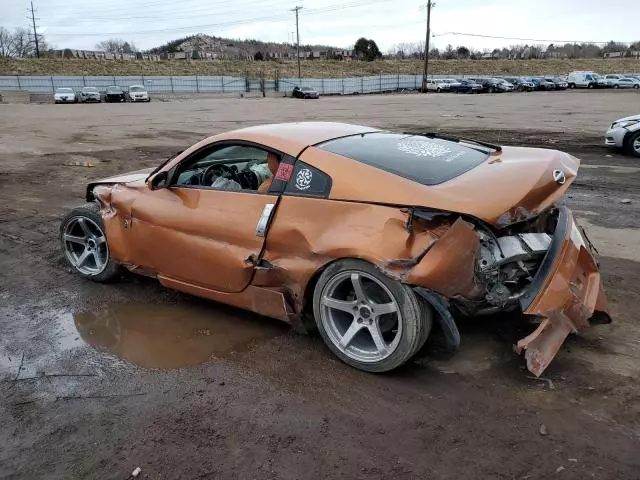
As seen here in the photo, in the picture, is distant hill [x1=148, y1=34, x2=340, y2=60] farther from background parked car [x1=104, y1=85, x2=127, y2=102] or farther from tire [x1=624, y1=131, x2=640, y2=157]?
tire [x1=624, y1=131, x2=640, y2=157]

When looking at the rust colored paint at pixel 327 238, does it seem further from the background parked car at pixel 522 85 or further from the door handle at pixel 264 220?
the background parked car at pixel 522 85

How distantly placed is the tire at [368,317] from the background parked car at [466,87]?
56.6 m

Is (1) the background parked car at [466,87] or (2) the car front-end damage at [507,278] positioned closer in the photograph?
(2) the car front-end damage at [507,278]

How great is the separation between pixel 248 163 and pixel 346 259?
1.78 m

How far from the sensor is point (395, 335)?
3.45 metres

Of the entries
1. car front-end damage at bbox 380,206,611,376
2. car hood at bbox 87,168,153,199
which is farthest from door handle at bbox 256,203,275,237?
car hood at bbox 87,168,153,199

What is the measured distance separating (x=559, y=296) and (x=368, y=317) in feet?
3.63

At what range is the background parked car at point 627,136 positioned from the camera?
11883 millimetres

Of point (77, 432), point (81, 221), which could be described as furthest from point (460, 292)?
point (81, 221)

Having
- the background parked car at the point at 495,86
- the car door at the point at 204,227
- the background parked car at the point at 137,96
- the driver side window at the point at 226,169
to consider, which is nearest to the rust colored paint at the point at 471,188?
the car door at the point at 204,227

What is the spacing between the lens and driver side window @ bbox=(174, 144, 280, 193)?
424 cm

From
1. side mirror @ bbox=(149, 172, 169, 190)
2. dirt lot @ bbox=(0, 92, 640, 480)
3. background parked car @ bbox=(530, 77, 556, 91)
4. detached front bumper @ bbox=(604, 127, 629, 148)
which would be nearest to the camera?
dirt lot @ bbox=(0, 92, 640, 480)

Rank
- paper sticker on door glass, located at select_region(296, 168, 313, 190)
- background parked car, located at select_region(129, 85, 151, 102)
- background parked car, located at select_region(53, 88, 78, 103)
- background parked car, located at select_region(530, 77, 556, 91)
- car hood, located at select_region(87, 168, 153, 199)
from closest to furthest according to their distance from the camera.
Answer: paper sticker on door glass, located at select_region(296, 168, 313, 190) < car hood, located at select_region(87, 168, 153, 199) < background parked car, located at select_region(53, 88, 78, 103) < background parked car, located at select_region(129, 85, 151, 102) < background parked car, located at select_region(530, 77, 556, 91)

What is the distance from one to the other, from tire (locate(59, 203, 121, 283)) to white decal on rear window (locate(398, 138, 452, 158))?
2.67 m
